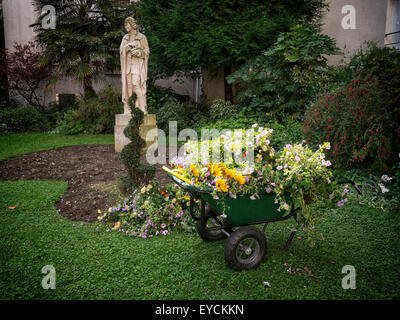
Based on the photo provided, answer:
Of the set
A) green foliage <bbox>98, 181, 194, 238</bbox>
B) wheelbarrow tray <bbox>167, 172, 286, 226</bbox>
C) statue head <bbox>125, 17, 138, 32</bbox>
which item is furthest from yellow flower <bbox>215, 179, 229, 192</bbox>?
statue head <bbox>125, 17, 138, 32</bbox>

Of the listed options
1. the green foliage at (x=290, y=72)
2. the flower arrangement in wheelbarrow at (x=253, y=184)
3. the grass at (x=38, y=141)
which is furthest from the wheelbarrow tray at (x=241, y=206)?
the grass at (x=38, y=141)

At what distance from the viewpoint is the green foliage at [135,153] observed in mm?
3793

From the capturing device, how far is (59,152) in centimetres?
752

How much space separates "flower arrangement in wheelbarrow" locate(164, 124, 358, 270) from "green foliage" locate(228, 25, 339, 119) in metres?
5.01

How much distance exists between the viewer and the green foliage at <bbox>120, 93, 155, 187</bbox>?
3.79 metres

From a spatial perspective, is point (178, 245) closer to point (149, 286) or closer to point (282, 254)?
point (149, 286)

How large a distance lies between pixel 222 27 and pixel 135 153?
213 inches

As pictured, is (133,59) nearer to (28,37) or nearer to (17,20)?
(28,37)

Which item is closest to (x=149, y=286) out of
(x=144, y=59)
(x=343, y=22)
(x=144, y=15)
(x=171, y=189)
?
(x=171, y=189)

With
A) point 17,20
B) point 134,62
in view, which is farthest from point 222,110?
point 17,20

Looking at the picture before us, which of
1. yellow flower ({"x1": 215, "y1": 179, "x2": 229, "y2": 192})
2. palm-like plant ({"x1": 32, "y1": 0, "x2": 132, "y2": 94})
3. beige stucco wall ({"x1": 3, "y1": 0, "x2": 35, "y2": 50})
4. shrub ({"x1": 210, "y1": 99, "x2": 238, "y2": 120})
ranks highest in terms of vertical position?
beige stucco wall ({"x1": 3, "y1": 0, "x2": 35, "y2": 50})

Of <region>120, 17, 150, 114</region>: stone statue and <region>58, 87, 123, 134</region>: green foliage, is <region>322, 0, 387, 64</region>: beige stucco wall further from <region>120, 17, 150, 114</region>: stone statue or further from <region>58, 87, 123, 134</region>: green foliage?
<region>58, 87, 123, 134</region>: green foliage

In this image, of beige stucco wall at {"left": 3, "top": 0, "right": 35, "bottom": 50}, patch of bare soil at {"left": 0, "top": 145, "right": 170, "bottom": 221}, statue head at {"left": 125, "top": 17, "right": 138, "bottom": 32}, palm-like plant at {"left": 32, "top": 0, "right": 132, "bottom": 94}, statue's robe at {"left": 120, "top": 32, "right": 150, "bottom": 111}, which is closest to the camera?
patch of bare soil at {"left": 0, "top": 145, "right": 170, "bottom": 221}

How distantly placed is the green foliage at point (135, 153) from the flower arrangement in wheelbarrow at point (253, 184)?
1.42 m
